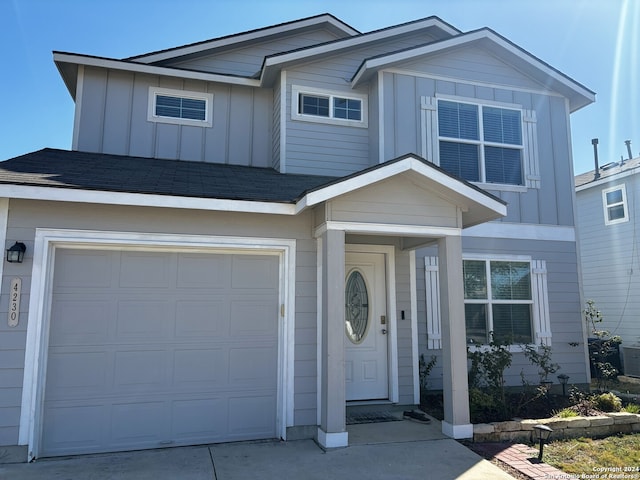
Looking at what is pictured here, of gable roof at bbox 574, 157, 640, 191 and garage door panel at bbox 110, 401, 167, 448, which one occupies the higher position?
gable roof at bbox 574, 157, 640, 191

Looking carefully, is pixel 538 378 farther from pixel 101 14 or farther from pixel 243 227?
pixel 101 14

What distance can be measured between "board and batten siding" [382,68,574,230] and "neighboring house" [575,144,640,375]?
11.6ft

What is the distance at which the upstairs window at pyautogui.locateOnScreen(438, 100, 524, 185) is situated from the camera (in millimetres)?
7676

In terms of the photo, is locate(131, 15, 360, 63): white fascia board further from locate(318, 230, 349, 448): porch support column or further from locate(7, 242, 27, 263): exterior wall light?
locate(318, 230, 349, 448): porch support column

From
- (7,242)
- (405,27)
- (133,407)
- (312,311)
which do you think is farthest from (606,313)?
(7,242)

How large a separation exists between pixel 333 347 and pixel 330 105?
4.55 metres

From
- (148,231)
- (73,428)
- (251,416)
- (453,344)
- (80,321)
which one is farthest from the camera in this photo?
(453,344)

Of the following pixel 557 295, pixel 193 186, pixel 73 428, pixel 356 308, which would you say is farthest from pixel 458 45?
pixel 73 428

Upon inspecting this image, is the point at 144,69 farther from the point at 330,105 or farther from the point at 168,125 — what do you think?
the point at 330,105

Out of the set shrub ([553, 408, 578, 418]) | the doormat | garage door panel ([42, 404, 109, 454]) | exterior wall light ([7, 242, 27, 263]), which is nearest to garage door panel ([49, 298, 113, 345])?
exterior wall light ([7, 242, 27, 263])

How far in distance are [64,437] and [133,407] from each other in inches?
27.7

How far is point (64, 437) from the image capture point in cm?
465

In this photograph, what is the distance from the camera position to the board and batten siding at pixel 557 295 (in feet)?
24.2

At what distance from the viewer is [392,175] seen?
518 cm
